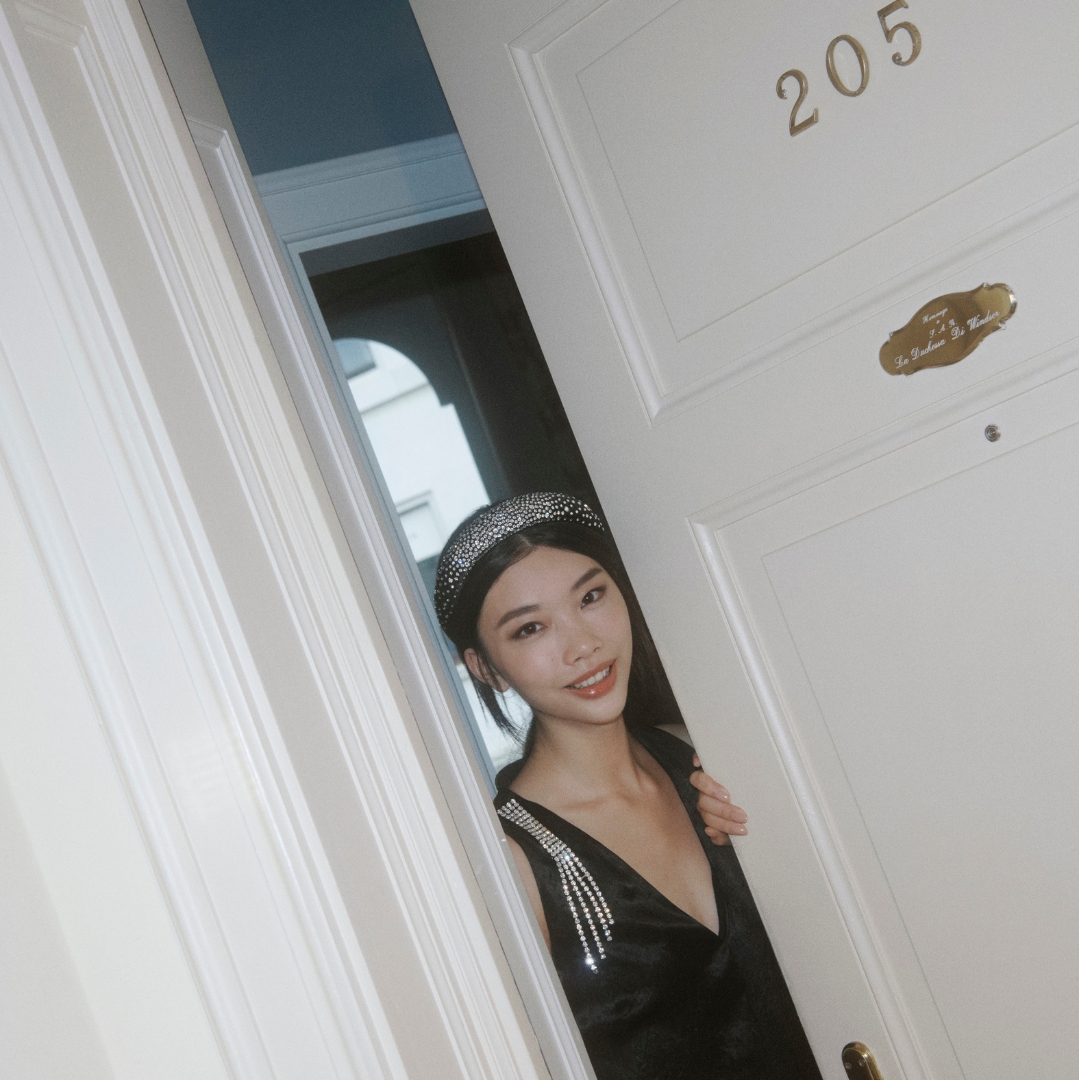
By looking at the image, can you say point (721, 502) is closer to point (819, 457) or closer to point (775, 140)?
point (819, 457)

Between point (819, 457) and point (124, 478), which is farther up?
point (124, 478)

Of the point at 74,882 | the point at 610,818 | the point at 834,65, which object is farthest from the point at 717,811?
the point at 834,65

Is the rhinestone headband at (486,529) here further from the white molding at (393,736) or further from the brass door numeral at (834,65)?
the brass door numeral at (834,65)

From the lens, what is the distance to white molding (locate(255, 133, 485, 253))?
4.01ft

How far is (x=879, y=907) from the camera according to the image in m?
0.99

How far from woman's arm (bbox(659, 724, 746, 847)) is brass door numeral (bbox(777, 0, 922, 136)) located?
0.64m

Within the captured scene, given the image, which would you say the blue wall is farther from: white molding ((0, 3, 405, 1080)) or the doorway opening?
white molding ((0, 3, 405, 1080))

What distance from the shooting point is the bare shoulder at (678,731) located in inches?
44.2

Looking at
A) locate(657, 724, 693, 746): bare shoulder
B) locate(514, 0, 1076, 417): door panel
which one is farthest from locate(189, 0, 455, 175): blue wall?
locate(657, 724, 693, 746): bare shoulder

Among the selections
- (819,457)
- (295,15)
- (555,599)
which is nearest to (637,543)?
(555,599)

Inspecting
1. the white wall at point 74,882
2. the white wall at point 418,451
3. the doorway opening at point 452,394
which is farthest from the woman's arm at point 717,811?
the white wall at point 74,882

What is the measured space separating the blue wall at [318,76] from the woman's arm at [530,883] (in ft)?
2.86

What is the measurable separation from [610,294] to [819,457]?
29 cm

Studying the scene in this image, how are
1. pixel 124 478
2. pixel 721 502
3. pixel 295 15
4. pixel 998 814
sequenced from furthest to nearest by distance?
pixel 295 15 → pixel 721 502 → pixel 998 814 → pixel 124 478
